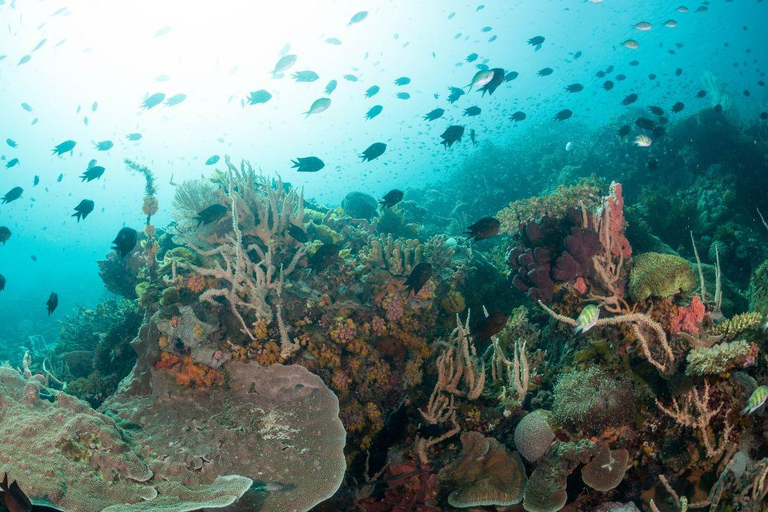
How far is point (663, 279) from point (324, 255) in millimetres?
4863

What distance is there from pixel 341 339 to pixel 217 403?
1.78m

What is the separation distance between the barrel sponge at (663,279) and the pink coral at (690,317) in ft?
1.17

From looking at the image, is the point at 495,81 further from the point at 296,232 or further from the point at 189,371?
the point at 189,371

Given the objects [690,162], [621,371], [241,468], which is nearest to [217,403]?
[241,468]

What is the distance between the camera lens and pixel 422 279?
17.9 feet

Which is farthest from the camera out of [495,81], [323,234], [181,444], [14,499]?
[495,81]

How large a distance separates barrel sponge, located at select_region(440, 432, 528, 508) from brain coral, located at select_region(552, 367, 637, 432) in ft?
2.35

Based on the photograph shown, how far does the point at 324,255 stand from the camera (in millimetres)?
5812

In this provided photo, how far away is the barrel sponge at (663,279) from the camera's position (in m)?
4.58

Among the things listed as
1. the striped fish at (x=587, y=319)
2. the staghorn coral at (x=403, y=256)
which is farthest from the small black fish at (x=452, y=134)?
the striped fish at (x=587, y=319)

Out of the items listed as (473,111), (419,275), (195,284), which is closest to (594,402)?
(419,275)

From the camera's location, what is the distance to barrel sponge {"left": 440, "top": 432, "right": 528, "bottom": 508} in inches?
131

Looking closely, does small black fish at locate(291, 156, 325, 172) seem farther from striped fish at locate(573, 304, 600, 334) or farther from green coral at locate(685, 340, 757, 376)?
green coral at locate(685, 340, 757, 376)

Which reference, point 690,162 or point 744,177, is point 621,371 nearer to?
point 744,177
